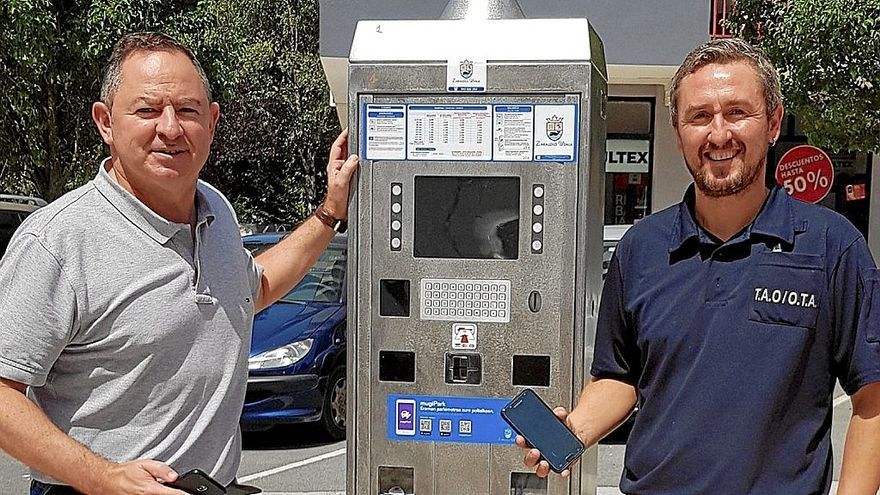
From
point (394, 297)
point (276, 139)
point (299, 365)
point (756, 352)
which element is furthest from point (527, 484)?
point (276, 139)

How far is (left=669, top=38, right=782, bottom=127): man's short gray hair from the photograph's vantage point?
8.19ft

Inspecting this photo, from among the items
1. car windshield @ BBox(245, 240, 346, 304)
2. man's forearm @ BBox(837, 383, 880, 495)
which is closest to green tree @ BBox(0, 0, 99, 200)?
car windshield @ BBox(245, 240, 346, 304)

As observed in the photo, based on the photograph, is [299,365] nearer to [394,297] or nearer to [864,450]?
[394,297]

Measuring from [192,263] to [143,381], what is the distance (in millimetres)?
349

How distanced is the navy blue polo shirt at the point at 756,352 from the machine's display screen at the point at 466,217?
38.8 inches

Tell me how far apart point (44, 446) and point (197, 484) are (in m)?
0.37

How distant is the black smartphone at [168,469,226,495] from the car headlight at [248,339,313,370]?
470 cm

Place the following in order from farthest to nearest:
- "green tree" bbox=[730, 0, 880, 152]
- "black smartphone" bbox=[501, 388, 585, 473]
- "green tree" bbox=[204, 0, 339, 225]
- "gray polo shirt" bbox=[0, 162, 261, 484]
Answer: "green tree" bbox=[204, 0, 339, 225]
"green tree" bbox=[730, 0, 880, 152]
"black smartphone" bbox=[501, 388, 585, 473]
"gray polo shirt" bbox=[0, 162, 261, 484]

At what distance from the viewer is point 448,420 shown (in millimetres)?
3592

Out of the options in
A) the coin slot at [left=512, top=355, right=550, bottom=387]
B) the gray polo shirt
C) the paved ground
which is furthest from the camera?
the paved ground

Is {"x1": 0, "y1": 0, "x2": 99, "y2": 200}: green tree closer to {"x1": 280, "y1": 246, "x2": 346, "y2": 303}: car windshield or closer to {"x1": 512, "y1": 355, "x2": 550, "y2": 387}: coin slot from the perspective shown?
{"x1": 280, "y1": 246, "x2": 346, "y2": 303}: car windshield

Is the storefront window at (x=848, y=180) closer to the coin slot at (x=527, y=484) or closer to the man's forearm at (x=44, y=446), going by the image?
the coin slot at (x=527, y=484)

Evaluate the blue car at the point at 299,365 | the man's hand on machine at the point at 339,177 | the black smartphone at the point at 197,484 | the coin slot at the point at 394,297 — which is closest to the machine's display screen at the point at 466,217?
the coin slot at the point at 394,297

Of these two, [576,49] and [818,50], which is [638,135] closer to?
[818,50]
